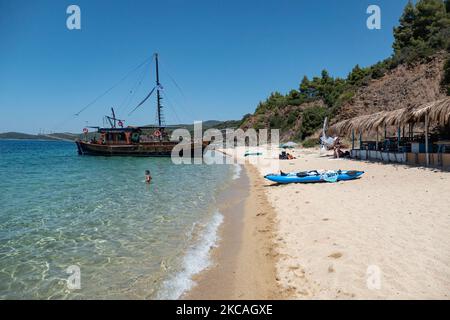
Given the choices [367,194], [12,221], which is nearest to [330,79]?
[367,194]

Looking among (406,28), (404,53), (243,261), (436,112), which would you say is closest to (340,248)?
(243,261)

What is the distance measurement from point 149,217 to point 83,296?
4734 mm

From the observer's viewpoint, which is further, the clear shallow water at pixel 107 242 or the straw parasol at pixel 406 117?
the straw parasol at pixel 406 117

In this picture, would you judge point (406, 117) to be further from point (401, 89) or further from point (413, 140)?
point (401, 89)

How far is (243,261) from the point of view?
5922mm

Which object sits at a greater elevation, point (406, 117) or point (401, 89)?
point (401, 89)

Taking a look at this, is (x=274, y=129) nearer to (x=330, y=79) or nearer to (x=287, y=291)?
(x=330, y=79)

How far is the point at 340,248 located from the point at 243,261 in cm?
184

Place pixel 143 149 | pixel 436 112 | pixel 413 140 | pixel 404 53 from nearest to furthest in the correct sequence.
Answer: pixel 436 112
pixel 413 140
pixel 404 53
pixel 143 149

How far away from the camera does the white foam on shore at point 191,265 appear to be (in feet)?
16.4

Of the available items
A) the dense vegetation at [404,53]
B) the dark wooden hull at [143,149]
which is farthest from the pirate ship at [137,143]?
the dense vegetation at [404,53]

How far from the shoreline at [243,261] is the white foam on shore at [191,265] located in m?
0.13

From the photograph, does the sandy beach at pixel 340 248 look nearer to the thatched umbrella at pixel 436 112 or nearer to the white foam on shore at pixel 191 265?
the white foam on shore at pixel 191 265

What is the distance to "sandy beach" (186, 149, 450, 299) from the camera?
428 centimetres
